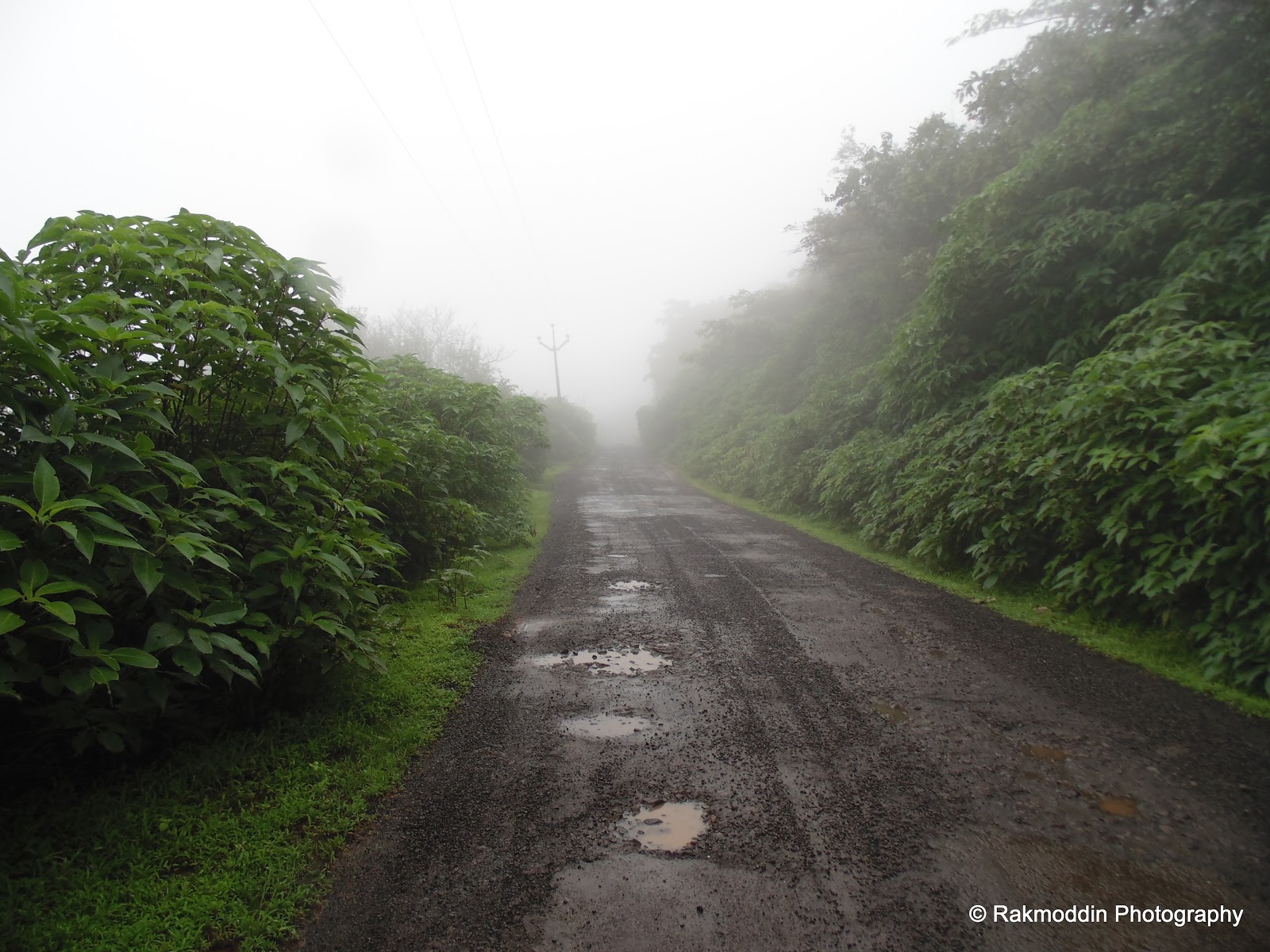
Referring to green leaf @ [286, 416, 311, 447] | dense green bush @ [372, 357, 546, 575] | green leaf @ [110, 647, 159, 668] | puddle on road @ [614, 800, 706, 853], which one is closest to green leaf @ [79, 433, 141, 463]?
green leaf @ [286, 416, 311, 447]

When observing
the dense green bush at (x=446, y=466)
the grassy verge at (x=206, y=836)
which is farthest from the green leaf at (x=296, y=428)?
the grassy verge at (x=206, y=836)

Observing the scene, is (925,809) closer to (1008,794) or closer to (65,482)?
(1008,794)

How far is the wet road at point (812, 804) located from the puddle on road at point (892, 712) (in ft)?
0.06

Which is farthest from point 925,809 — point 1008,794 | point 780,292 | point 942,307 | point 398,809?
point 780,292

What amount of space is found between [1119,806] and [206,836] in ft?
13.7

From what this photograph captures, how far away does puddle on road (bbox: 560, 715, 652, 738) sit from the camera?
11.8ft

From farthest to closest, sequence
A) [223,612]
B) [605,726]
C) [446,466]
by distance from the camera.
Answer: [446,466]
[605,726]
[223,612]

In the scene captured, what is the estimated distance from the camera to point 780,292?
102 ft

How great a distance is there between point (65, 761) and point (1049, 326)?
35.2 ft

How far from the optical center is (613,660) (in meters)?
4.77

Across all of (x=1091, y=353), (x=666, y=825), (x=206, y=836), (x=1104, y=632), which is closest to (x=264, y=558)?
(x=206, y=836)

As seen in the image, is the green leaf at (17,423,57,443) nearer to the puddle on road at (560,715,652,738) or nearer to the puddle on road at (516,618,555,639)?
the puddle on road at (560,715,652,738)

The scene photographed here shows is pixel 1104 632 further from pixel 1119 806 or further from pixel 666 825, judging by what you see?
pixel 666 825

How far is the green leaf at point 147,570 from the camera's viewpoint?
7.41 ft
